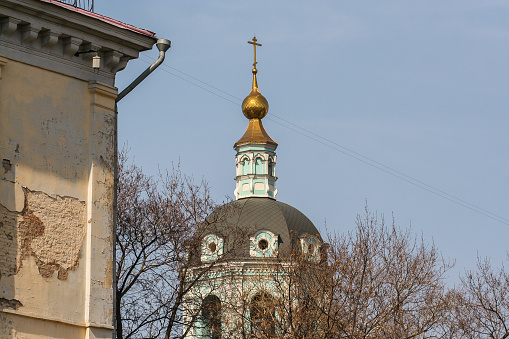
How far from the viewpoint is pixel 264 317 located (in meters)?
28.9

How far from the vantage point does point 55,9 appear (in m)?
13.6

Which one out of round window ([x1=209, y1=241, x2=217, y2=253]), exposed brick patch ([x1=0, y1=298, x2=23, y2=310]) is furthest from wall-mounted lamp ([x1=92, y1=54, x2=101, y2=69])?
round window ([x1=209, y1=241, x2=217, y2=253])

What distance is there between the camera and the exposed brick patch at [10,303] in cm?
1284

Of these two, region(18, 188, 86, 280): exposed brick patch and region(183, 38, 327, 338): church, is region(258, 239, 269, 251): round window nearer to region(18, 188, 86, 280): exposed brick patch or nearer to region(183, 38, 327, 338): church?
region(183, 38, 327, 338): church

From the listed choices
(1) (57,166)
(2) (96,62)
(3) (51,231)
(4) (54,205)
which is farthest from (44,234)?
(2) (96,62)

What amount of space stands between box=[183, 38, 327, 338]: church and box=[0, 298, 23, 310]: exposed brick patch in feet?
41.3

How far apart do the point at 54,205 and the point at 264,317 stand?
15805mm

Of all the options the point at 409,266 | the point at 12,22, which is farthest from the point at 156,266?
the point at 12,22

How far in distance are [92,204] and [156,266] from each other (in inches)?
437

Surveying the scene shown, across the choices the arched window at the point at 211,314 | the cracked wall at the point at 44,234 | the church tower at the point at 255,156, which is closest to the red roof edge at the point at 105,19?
the cracked wall at the point at 44,234

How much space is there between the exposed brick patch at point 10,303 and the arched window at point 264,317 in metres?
15.4

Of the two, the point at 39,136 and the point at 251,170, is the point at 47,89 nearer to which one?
the point at 39,136

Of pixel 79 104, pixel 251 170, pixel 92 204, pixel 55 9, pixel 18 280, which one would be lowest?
pixel 18 280

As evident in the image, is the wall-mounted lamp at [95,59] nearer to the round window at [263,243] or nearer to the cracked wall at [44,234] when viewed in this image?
the cracked wall at [44,234]
